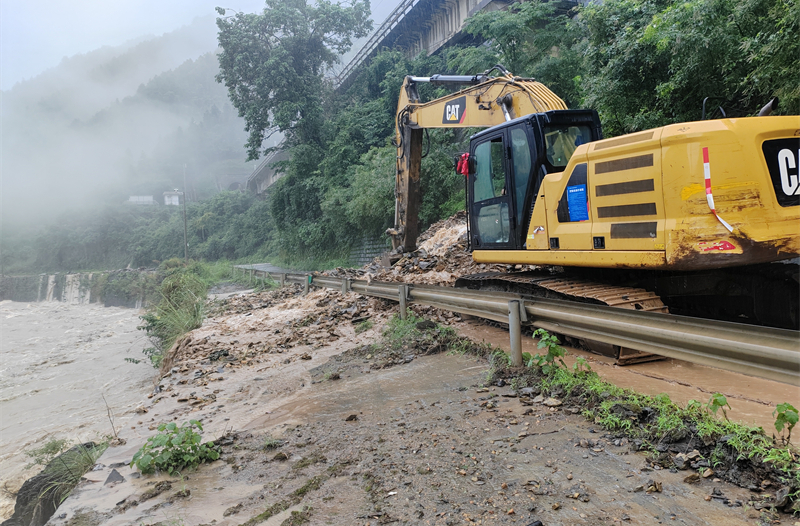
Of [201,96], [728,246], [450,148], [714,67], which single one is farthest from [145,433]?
[201,96]

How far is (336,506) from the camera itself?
2.72 meters

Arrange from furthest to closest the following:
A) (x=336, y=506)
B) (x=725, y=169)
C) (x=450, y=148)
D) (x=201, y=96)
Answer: (x=201, y=96)
(x=450, y=148)
(x=725, y=169)
(x=336, y=506)

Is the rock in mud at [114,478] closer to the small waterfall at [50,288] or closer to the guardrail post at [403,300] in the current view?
the guardrail post at [403,300]

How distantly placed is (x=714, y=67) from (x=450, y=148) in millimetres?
11446

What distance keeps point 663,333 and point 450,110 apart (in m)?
6.45

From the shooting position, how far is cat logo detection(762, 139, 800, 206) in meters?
4.20

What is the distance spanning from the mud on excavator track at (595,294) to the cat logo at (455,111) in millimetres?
3203

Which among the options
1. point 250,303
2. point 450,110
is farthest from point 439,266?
point 250,303

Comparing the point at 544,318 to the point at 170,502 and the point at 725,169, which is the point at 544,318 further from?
the point at 170,502

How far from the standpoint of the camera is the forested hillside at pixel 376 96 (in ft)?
28.2

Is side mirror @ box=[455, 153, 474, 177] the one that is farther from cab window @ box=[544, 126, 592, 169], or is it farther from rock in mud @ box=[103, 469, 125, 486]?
rock in mud @ box=[103, 469, 125, 486]

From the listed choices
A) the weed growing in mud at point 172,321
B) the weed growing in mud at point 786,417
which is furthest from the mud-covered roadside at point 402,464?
the weed growing in mud at point 172,321

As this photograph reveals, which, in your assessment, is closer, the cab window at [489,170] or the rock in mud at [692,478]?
the rock in mud at [692,478]

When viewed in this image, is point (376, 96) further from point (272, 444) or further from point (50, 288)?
point (50, 288)
